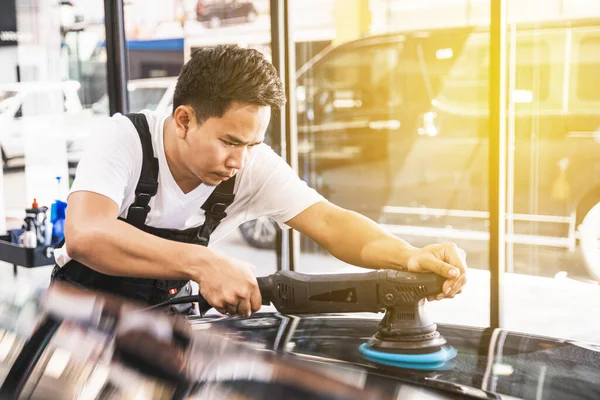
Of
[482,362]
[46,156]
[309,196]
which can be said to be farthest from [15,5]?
[482,362]

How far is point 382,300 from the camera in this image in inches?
49.5

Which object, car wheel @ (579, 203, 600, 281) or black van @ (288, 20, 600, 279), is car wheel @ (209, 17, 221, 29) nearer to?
black van @ (288, 20, 600, 279)

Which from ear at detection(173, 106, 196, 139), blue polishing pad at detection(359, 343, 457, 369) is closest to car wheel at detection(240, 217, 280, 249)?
ear at detection(173, 106, 196, 139)

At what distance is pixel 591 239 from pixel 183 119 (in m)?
2.95

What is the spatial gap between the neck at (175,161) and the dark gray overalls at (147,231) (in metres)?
0.04

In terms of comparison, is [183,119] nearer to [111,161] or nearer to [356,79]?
[111,161]

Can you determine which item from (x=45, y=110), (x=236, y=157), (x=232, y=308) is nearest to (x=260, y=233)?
(x=45, y=110)

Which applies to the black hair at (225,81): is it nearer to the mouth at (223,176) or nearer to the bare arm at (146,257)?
the mouth at (223,176)

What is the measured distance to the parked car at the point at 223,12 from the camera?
4527 millimetres

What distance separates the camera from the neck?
1.76 metres

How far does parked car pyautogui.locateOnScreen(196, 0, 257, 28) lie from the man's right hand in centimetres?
330

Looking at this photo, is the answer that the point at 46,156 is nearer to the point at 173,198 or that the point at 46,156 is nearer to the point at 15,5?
the point at 15,5

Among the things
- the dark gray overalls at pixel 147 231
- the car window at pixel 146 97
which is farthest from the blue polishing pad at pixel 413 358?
the car window at pixel 146 97

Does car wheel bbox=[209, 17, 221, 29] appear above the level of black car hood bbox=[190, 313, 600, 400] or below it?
above
